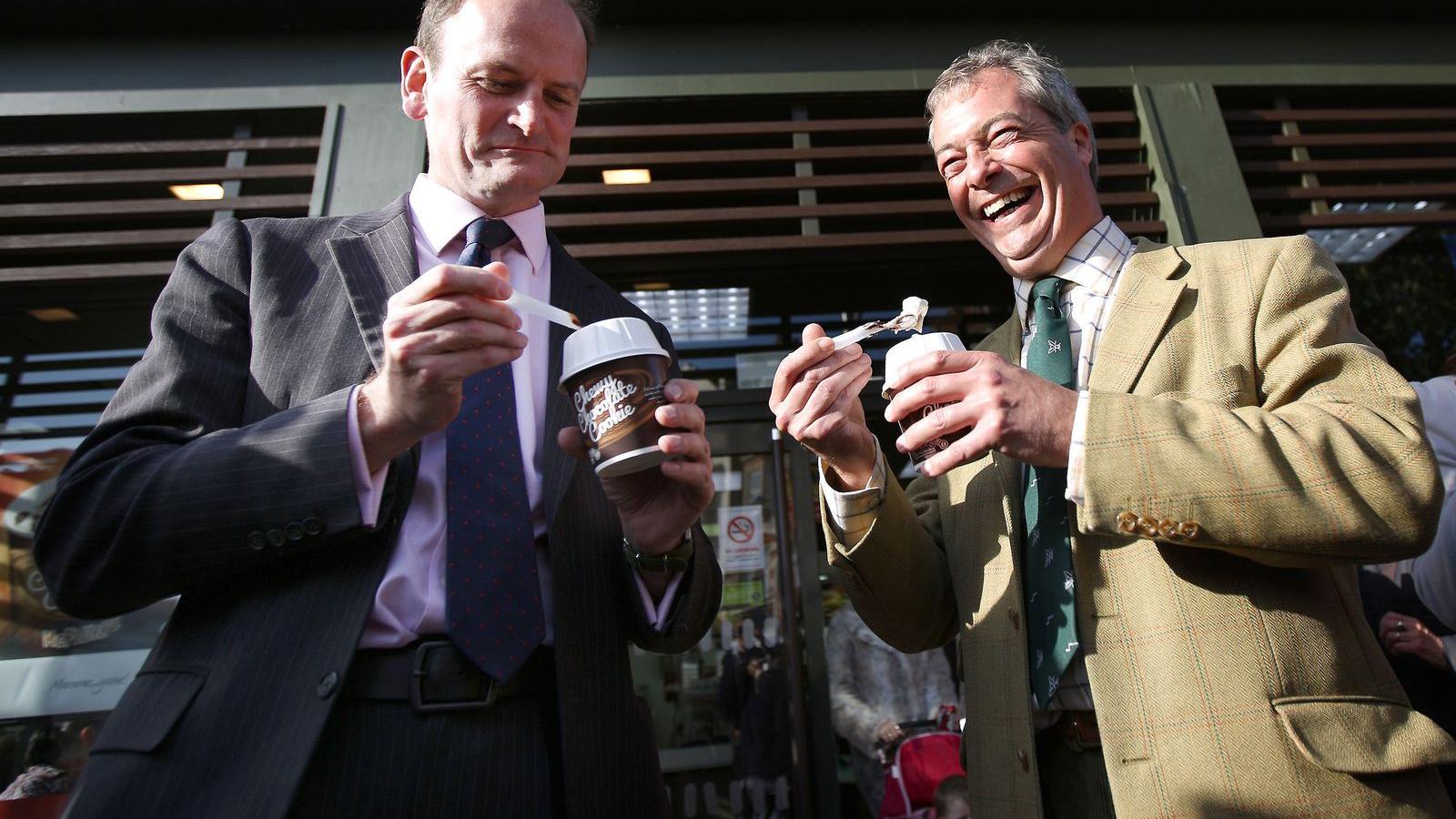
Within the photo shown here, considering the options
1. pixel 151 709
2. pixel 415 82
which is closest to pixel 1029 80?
pixel 415 82

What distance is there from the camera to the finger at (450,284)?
3.28ft

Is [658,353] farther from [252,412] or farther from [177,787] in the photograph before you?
[177,787]

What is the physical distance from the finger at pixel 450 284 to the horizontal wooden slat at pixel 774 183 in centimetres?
260

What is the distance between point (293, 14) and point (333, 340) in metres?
3.04

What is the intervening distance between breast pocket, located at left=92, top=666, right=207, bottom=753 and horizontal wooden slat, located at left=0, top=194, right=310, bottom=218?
8.85 feet

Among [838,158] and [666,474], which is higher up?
[838,158]

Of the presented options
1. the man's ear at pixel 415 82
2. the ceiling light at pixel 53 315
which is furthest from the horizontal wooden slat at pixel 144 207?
the man's ear at pixel 415 82

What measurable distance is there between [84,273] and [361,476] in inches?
123

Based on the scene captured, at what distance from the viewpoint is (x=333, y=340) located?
1278mm

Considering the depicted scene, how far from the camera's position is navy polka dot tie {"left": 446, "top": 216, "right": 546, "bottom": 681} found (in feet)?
3.65

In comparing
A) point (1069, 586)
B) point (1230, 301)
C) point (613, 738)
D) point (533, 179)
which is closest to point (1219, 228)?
point (1230, 301)

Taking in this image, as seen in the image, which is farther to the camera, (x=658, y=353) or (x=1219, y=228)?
(x=1219, y=228)

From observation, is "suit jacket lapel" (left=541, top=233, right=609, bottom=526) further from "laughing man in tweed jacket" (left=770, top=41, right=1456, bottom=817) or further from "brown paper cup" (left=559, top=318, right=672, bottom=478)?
"laughing man in tweed jacket" (left=770, top=41, right=1456, bottom=817)

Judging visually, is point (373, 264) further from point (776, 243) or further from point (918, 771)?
point (918, 771)
